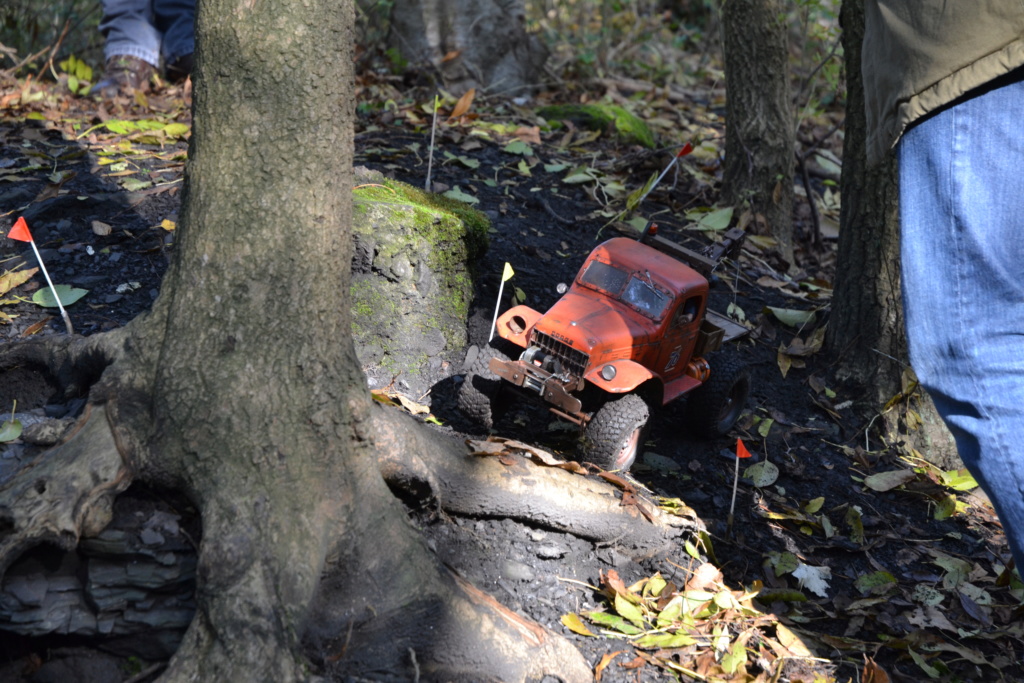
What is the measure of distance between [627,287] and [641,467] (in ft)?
2.51

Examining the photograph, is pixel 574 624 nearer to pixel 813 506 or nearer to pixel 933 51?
pixel 813 506

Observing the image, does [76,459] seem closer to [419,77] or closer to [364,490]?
[364,490]

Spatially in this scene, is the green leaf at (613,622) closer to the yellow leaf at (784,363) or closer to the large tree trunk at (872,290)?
the large tree trunk at (872,290)

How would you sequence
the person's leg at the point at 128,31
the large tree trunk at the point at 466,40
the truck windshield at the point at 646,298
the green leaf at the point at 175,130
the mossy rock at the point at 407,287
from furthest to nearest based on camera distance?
the large tree trunk at the point at 466,40 < the person's leg at the point at 128,31 < the green leaf at the point at 175,130 < the mossy rock at the point at 407,287 < the truck windshield at the point at 646,298

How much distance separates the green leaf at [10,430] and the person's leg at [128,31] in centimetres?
489

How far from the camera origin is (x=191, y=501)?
2369mm

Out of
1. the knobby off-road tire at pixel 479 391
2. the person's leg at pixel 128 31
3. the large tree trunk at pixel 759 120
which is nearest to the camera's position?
the knobby off-road tire at pixel 479 391

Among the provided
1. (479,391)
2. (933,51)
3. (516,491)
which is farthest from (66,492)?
(933,51)

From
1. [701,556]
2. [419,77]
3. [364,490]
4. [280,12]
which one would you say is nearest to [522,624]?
[364,490]

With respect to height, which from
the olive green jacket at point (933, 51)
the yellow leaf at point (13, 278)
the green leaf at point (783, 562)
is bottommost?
the green leaf at point (783, 562)

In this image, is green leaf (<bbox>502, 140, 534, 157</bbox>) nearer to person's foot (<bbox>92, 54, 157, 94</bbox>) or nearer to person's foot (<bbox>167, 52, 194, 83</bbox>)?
person's foot (<bbox>167, 52, 194, 83</bbox>)

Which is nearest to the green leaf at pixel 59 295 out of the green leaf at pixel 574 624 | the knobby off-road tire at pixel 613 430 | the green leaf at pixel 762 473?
the knobby off-road tire at pixel 613 430

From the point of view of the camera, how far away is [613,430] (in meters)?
Result: 3.31

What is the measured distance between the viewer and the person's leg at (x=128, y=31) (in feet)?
22.3
